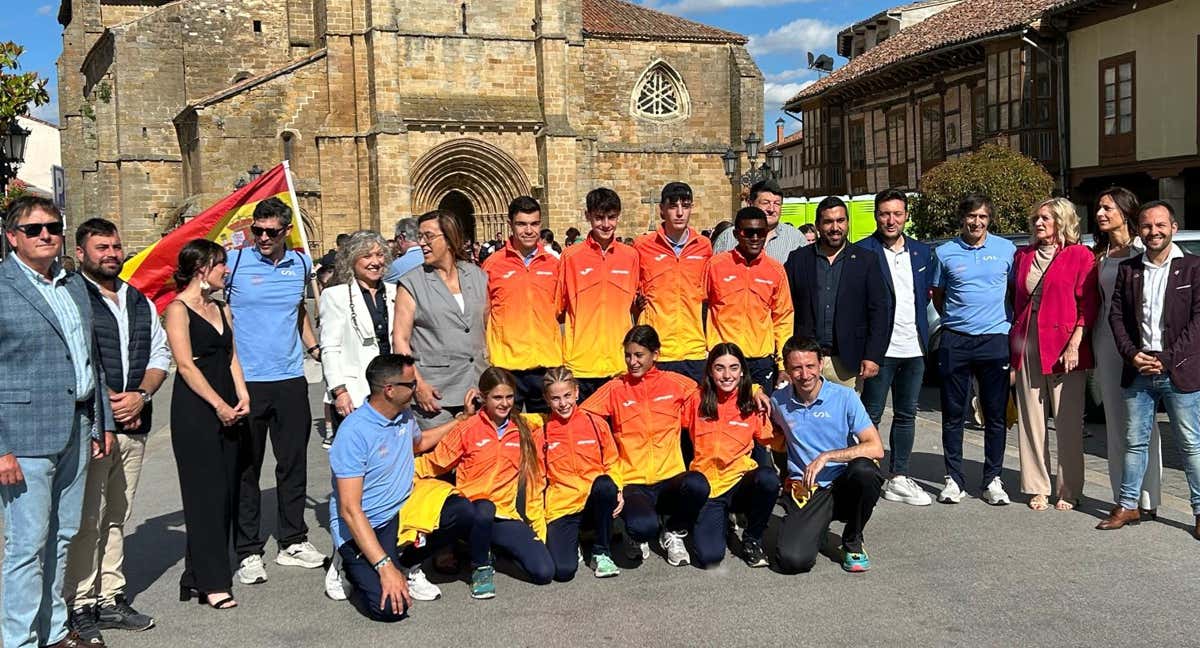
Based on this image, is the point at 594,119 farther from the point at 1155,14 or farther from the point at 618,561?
the point at 618,561

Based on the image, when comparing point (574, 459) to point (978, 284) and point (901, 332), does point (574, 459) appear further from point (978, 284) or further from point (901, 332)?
point (978, 284)

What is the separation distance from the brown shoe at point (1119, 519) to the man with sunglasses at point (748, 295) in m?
2.12

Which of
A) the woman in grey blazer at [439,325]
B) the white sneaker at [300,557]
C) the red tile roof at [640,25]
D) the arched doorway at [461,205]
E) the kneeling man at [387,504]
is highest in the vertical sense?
the red tile roof at [640,25]

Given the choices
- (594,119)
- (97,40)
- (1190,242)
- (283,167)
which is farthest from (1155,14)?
(97,40)

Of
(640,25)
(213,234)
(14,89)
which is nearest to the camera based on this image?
(213,234)

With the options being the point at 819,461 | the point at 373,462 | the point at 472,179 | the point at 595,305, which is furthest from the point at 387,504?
the point at 472,179

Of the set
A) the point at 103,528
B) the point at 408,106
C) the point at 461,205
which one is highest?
the point at 408,106

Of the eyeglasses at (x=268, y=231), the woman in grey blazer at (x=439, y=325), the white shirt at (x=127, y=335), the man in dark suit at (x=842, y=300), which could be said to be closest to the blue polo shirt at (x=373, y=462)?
the woman in grey blazer at (x=439, y=325)

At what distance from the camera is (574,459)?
19.3 ft

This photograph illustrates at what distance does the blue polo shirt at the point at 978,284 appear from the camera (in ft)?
23.0

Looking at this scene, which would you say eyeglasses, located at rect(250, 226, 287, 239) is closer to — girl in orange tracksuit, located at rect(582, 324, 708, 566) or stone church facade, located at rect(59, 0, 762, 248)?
girl in orange tracksuit, located at rect(582, 324, 708, 566)

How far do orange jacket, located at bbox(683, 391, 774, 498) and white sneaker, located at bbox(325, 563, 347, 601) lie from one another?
6.75ft

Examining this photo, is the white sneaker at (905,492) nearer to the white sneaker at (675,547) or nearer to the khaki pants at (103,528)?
Result: the white sneaker at (675,547)

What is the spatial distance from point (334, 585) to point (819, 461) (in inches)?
106
